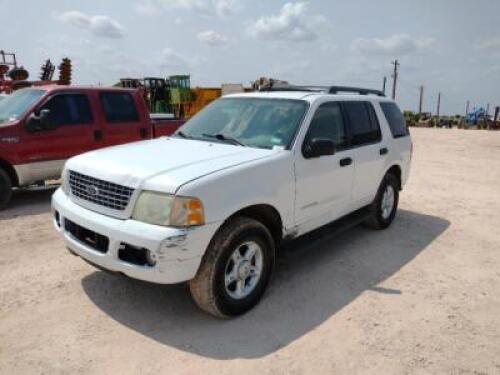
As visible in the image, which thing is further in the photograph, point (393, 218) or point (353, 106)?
point (393, 218)

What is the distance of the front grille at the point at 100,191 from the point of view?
330 centimetres

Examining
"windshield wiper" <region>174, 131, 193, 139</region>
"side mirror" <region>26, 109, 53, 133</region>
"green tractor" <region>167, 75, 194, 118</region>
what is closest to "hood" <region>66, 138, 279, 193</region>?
"windshield wiper" <region>174, 131, 193, 139</region>

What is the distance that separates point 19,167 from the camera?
22.0 feet

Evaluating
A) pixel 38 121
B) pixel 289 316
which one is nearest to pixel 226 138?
pixel 289 316

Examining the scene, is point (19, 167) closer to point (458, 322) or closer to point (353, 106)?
point (353, 106)

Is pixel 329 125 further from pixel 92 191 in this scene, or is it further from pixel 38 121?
pixel 38 121

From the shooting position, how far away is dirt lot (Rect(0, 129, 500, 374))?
3102 millimetres

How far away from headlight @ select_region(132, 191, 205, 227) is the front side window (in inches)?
59.0

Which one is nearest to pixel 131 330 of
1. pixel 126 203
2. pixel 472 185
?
pixel 126 203

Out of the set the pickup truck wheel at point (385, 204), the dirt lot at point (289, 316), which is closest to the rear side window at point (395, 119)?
the pickup truck wheel at point (385, 204)

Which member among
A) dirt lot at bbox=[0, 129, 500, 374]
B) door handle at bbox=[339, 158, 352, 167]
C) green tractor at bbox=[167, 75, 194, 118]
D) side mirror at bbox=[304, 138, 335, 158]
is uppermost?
green tractor at bbox=[167, 75, 194, 118]

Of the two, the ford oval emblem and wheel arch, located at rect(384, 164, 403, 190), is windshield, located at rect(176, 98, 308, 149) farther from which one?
wheel arch, located at rect(384, 164, 403, 190)

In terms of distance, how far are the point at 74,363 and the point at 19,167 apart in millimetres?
4573

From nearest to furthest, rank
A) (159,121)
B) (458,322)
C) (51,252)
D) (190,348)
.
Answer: (190,348), (458,322), (51,252), (159,121)
